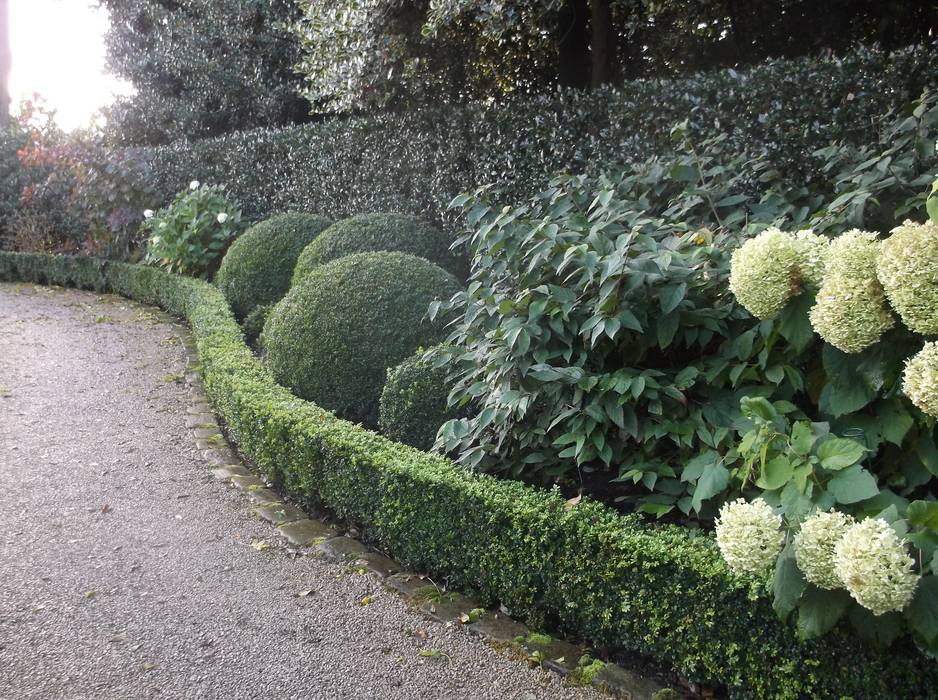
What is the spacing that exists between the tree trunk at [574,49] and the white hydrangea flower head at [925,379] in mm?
6554

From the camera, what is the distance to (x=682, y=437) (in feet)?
9.84

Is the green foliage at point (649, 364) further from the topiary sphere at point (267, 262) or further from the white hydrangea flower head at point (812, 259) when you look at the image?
the topiary sphere at point (267, 262)

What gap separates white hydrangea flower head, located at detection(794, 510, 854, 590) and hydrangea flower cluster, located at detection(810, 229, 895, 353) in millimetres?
528

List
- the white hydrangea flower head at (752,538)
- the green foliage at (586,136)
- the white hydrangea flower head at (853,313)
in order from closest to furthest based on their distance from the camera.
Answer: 1. the white hydrangea flower head at (752,538)
2. the white hydrangea flower head at (853,313)
3. the green foliage at (586,136)

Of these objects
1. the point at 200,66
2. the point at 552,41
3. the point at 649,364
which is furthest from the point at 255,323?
the point at 200,66

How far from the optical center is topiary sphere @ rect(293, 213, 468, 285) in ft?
22.6

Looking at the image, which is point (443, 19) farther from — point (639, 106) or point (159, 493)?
point (159, 493)

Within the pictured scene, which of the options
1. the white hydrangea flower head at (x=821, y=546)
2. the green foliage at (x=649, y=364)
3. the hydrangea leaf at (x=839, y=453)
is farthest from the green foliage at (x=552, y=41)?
the white hydrangea flower head at (x=821, y=546)

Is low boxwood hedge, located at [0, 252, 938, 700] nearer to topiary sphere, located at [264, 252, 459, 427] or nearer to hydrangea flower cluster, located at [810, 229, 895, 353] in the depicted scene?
topiary sphere, located at [264, 252, 459, 427]

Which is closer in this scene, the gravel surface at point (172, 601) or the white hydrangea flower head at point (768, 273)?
the white hydrangea flower head at point (768, 273)

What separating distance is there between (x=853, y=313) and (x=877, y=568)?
729 mm

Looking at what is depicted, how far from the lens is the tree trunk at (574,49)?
26.2ft

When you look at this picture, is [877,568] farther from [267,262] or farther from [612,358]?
[267,262]

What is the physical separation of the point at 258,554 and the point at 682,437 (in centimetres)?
198
